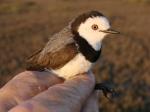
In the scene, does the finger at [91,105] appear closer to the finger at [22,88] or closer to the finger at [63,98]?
the finger at [63,98]

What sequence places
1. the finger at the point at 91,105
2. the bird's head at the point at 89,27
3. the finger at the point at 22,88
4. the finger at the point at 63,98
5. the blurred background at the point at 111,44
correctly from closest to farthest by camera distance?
the finger at the point at 63,98, the finger at the point at 22,88, the finger at the point at 91,105, the bird's head at the point at 89,27, the blurred background at the point at 111,44

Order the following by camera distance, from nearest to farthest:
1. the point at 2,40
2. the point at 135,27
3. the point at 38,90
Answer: the point at 38,90 → the point at 2,40 → the point at 135,27

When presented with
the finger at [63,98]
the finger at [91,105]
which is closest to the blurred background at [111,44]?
the finger at [91,105]

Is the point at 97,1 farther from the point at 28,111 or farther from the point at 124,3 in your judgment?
the point at 28,111

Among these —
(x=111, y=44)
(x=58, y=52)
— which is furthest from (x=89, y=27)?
(x=111, y=44)

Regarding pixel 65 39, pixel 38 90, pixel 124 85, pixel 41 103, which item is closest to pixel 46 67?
pixel 65 39

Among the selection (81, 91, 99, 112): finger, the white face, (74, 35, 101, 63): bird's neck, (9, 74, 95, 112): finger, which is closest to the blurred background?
the white face
